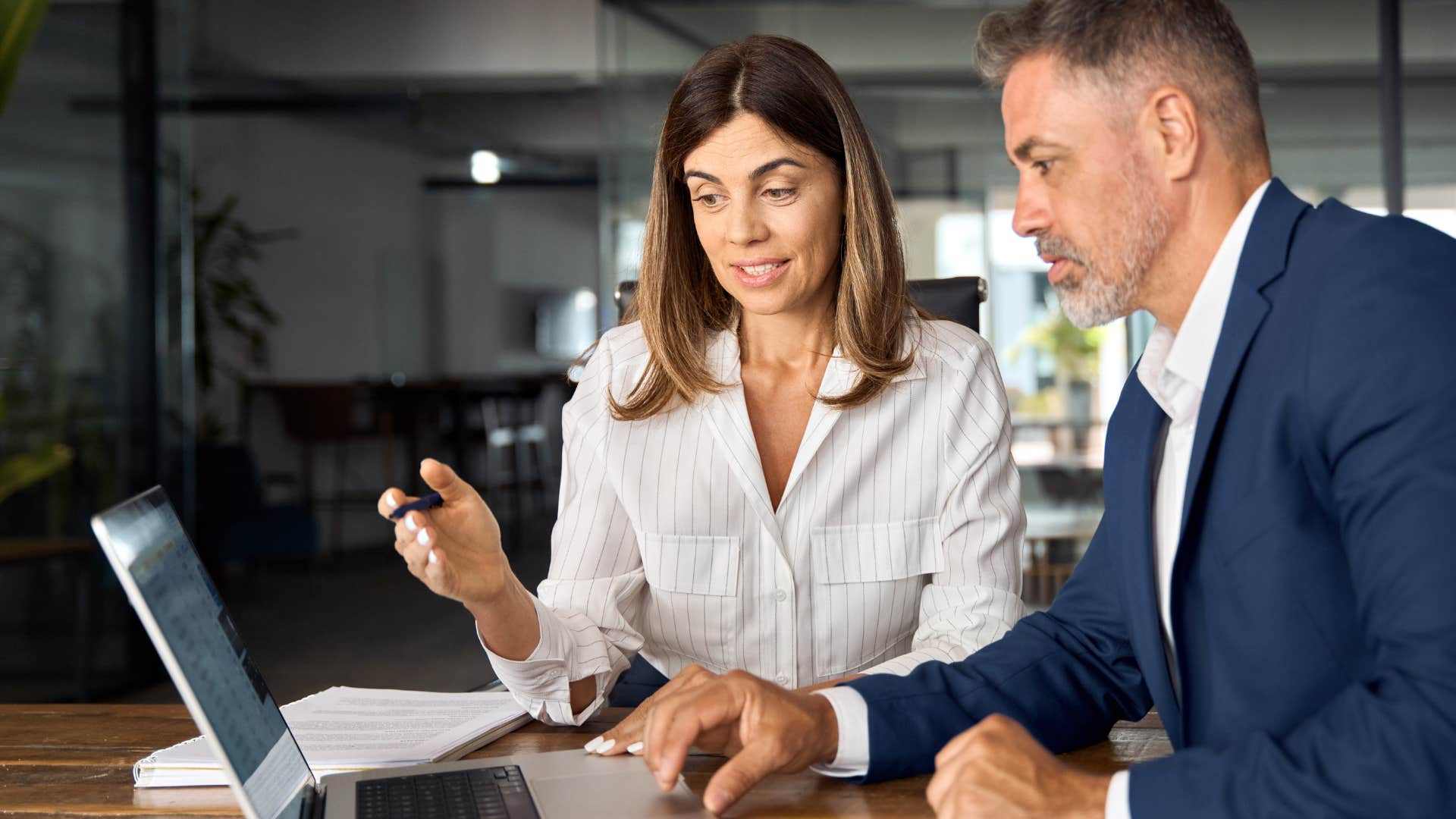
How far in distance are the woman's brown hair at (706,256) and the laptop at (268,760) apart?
691 mm

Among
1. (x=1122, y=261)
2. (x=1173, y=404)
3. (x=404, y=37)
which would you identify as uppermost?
(x=404, y=37)

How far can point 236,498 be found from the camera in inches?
270

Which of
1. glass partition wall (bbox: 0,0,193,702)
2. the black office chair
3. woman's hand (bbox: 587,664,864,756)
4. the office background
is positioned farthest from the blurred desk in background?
woman's hand (bbox: 587,664,864,756)

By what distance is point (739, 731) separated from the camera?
3.46ft

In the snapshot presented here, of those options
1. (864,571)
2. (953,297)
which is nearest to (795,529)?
(864,571)

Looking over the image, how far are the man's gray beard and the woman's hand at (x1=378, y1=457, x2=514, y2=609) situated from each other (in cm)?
54

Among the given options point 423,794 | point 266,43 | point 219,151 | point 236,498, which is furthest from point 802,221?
point 219,151

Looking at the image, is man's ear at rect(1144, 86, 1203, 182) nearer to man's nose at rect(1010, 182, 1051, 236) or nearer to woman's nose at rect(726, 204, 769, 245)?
man's nose at rect(1010, 182, 1051, 236)

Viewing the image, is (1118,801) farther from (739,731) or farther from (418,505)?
(418,505)

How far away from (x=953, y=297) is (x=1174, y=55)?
3.41 feet

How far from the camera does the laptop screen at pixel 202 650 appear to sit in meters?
0.80

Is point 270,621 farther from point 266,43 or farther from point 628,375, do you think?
point 628,375

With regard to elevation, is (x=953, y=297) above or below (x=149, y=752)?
above

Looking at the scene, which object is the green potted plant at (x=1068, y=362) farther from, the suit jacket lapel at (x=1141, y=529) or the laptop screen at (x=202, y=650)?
the laptop screen at (x=202, y=650)
